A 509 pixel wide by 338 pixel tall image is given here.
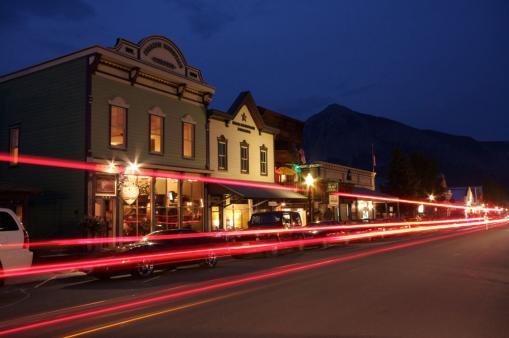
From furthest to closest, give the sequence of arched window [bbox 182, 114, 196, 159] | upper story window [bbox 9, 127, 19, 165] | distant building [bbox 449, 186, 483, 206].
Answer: distant building [bbox 449, 186, 483, 206]
arched window [bbox 182, 114, 196, 159]
upper story window [bbox 9, 127, 19, 165]

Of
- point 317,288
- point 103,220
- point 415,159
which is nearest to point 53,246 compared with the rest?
point 103,220

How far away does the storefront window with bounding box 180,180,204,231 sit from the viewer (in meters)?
28.3

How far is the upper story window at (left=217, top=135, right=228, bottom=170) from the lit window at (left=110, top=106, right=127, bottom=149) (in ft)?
26.1

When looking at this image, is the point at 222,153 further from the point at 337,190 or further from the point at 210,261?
the point at 210,261

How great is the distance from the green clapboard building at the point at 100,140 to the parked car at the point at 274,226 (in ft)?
17.1

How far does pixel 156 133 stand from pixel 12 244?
14.3m

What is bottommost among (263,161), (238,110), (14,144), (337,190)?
(337,190)

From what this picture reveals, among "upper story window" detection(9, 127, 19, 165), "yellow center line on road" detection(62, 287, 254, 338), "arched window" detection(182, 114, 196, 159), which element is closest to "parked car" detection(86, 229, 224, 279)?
"yellow center line on road" detection(62, 287, 254, 338)

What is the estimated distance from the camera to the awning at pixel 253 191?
29.8 meters

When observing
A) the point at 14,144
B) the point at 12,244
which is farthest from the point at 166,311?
the point at 14,144

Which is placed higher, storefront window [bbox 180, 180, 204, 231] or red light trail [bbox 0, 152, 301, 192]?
red light trail [bbox 0, 152, 301, 192]

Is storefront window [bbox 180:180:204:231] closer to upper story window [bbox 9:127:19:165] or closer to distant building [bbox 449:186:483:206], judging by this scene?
upper story window [bbox 9:127:19:165]

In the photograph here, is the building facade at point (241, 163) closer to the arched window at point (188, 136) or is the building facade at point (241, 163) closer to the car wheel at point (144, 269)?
the arched window at point (188, 136)

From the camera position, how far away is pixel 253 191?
3159 centimetres
